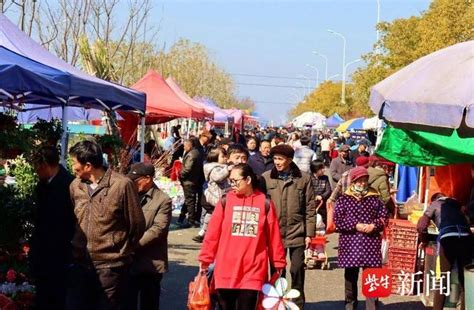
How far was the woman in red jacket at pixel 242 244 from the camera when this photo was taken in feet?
23.6

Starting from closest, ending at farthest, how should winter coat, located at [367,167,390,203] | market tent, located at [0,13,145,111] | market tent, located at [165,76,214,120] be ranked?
1. market tent, located at [0,13,145,111]
2. winter coat, located at [367,167,390,203]
3. market tent, located at [165,76,214,120]

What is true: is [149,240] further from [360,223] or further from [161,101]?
[161,101]

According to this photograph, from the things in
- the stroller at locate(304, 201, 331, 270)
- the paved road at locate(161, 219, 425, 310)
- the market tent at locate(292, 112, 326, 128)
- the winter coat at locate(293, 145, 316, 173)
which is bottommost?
the paved road at locate(161, 219, 425, 310)

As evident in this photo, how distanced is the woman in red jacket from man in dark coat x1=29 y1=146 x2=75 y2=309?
3.93 ft

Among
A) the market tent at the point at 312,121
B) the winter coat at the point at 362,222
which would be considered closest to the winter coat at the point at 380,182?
the winter coat at the point at 362,222

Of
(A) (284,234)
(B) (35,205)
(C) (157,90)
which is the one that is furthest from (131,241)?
(C) (157,90)

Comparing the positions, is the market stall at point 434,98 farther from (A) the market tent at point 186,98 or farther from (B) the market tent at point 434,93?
(A) the market tent at point 186,98

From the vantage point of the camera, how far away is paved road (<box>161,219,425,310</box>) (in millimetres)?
10469

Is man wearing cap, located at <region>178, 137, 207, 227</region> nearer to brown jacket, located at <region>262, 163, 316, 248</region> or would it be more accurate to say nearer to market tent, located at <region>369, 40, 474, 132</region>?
brown jacket, located at <region>262, 163, 316, 248</region>

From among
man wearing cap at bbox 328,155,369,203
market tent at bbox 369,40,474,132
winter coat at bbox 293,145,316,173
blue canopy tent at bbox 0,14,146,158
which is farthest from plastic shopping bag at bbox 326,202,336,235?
market tent at bbox 369,40,474,132

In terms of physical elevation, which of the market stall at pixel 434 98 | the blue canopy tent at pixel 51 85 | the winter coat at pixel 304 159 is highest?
the blue canopy tent at pixel 51 85

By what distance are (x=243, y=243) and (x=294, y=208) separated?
5.95ft

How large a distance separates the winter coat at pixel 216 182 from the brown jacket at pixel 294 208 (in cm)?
232

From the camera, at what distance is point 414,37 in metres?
38.5
